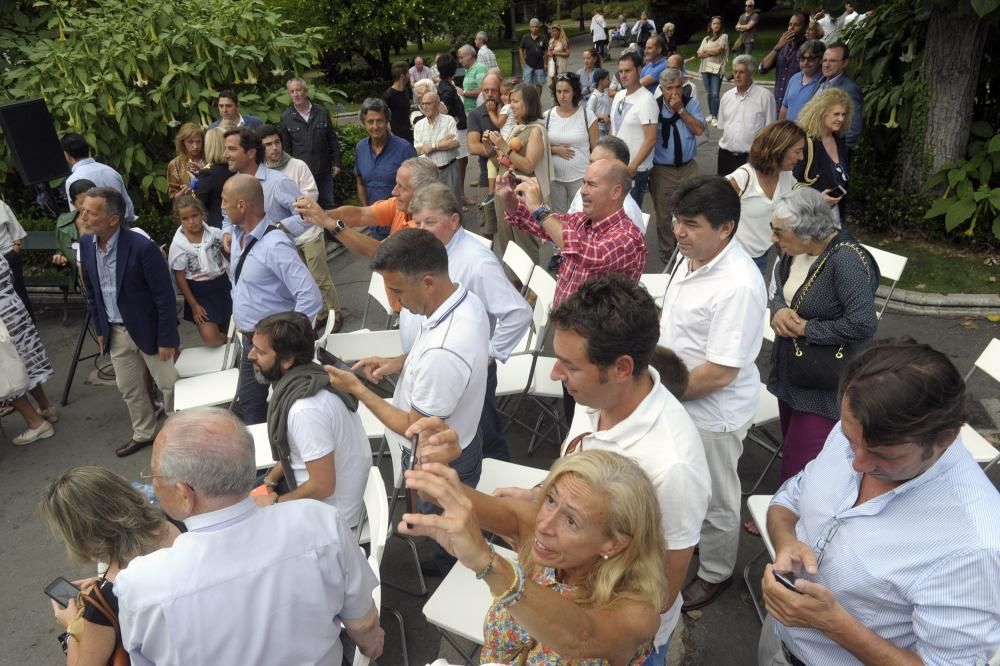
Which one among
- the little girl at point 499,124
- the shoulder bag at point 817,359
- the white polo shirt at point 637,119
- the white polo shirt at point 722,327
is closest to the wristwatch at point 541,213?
the white polo shirt at point 722,327

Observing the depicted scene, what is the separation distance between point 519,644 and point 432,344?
147 centimetres

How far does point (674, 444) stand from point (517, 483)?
1.59m

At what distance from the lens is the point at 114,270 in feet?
17.0

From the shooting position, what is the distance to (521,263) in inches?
232

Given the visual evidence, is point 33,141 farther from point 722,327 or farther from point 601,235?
point 722,327

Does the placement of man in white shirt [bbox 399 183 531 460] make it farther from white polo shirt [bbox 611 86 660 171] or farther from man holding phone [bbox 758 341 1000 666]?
white polo shirt [bbox 611 86 660 171]

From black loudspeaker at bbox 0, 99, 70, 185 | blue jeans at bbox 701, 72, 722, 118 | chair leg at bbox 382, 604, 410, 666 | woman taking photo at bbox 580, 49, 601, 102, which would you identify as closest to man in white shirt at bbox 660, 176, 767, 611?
chair leg at bbox 382, 604, 410, 666

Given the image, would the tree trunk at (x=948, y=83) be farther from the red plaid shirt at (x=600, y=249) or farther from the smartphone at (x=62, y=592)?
the smartphone at (x=62, y=592)

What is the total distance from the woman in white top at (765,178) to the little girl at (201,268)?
3971mm

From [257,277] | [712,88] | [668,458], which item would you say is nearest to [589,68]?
[712,88]

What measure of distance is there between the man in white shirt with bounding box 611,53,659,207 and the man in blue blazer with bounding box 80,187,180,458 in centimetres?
424

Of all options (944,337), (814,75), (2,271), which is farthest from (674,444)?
(814,75)

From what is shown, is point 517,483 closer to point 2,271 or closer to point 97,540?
point 97,540

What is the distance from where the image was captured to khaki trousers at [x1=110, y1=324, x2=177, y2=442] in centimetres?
543
